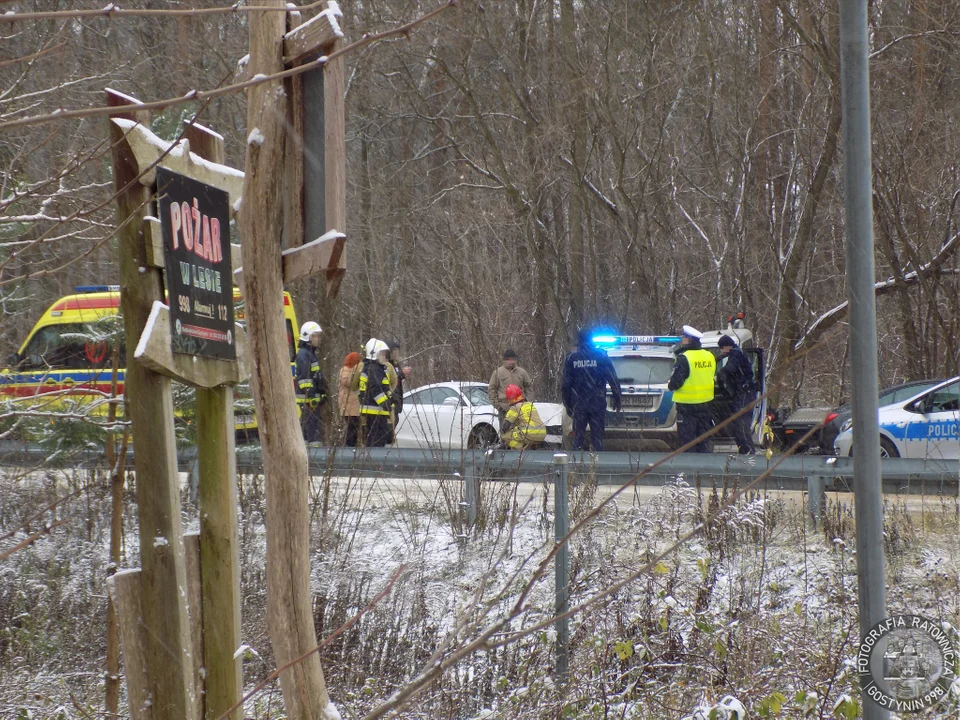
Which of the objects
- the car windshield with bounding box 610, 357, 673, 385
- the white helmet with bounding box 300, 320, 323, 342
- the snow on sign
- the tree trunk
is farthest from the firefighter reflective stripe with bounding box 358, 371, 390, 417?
the tree trunk

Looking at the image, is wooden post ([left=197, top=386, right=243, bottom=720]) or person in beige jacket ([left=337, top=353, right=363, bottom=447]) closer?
wooden post ([left=197, top=386, right=243, bottom=720])

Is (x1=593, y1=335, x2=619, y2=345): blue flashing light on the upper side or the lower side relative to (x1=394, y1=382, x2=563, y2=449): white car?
upper

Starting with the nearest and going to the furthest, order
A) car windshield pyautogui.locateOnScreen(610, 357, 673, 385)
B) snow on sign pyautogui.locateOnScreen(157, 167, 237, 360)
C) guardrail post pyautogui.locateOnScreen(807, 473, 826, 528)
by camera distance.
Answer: snow on sign pyautogui.locateOnScreen(157, 167, 237, 360), guardrail post pyautogui.locateOnScreen(807, 473, 826, 528), car windshield pyautogui.locateOnScreen(610, 357, 673, 385)

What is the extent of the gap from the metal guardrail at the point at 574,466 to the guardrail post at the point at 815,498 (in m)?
0.03

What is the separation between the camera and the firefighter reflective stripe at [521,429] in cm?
870

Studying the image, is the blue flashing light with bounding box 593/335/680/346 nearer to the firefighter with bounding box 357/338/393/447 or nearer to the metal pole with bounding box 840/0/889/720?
the firefighter with bounding box 357/338/393/447

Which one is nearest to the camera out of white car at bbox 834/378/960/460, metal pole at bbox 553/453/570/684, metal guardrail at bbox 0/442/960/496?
metal pole at bbox 553/453/570/684

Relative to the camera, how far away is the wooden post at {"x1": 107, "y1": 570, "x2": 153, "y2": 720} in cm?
337

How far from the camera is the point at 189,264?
345 centimetres

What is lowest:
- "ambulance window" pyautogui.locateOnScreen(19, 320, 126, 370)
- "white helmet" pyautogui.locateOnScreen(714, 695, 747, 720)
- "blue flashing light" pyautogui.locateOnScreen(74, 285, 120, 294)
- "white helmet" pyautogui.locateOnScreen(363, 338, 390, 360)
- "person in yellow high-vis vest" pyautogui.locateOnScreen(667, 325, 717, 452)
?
"white helmet" pyautogui.locateOnScreen(714, 695, 747, 720)

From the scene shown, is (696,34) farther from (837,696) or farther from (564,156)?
(837,696)

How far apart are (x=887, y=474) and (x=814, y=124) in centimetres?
1211

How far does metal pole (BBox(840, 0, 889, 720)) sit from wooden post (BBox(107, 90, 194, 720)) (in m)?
2.14

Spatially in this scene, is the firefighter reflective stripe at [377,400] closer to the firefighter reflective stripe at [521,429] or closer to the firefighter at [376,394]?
the firefighter at [376,394]
